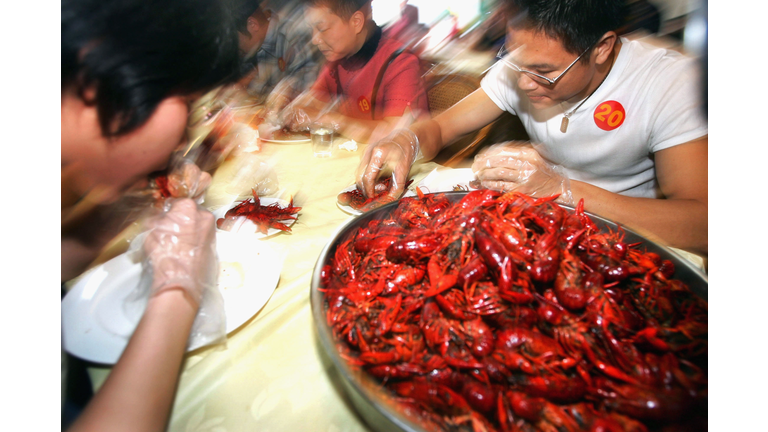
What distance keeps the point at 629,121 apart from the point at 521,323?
1223 mm

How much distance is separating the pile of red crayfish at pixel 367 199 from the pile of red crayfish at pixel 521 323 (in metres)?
0.45

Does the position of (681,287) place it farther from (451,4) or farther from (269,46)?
(269,46)

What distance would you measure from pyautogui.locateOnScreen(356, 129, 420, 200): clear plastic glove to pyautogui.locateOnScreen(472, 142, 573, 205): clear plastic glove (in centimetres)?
34

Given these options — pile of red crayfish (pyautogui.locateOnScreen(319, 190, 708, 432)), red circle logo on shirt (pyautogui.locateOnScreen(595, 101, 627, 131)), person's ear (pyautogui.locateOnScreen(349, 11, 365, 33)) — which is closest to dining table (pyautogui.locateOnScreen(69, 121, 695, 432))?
pile of red crayfish (pyautogui.locateOnScreen(319, 190, 708, 432))

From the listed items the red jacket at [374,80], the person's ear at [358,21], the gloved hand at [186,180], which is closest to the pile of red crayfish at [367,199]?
the gloved hand at [186,180]

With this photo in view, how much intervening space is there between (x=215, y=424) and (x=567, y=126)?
5.62 ft

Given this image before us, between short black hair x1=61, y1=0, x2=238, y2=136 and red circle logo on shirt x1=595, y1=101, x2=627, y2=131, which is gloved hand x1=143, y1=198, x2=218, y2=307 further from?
red circle logo on shirt x1=595, y1=101, x2=627, y2=131

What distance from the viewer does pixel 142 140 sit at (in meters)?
0.66

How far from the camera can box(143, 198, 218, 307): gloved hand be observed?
71cm

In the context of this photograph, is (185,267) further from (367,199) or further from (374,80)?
(374,80)

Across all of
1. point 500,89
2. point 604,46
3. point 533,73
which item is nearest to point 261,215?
point 533,73
